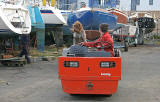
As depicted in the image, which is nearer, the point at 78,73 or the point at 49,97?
the point at 78,73

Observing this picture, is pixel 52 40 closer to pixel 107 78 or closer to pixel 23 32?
pixel 23 32

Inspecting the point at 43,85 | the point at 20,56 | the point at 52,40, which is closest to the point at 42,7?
the point at 52,40

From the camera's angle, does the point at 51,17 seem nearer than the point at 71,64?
No

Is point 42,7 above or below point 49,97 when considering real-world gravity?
above

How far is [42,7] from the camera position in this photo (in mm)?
18781

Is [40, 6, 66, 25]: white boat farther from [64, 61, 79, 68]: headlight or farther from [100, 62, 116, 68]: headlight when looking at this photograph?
[100, 62, 116, 68]: headlight

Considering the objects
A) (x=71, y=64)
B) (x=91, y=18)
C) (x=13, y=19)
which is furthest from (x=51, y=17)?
(x=71, y=64)

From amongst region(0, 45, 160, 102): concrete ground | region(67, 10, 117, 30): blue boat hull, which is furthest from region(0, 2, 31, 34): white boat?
region(67, 10, 117, 30): blue boat hull

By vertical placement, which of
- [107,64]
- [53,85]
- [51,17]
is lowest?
[53,85]

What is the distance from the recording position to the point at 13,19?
13.1 m

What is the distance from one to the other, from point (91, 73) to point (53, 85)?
94.0 inches

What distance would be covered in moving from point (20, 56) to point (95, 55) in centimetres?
714

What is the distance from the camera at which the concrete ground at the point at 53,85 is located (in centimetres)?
755

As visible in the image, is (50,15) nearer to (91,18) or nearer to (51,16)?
(51,16)
